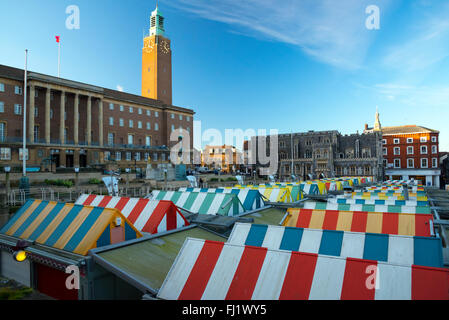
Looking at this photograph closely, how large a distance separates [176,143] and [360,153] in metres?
47.7

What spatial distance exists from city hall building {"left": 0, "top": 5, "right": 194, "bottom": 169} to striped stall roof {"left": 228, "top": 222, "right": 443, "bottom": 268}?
4112 cm

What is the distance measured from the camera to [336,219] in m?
8.12

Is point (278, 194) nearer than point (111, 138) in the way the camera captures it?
Yes

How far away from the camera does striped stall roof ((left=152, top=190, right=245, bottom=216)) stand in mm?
11680

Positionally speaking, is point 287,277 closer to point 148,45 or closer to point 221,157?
point 148,45

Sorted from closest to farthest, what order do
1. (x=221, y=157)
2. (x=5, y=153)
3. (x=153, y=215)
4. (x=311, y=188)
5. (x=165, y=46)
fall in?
(x=153, y=215)
(x=311, y=188)
(x=5, y=153)
(x=165, y=46)
(x=221, y=157)

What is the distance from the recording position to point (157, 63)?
68938 millimetres

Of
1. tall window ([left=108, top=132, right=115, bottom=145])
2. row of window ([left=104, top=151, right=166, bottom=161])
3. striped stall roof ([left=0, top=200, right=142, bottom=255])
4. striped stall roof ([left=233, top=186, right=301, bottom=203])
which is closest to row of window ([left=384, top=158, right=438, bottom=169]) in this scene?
row of window ([left=104, top=151, right=166, bottom=161])

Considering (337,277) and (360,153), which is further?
(360,153)

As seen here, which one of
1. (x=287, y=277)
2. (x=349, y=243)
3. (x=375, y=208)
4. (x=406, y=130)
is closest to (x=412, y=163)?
(x=406, y=130)

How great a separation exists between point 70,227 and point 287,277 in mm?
5717
